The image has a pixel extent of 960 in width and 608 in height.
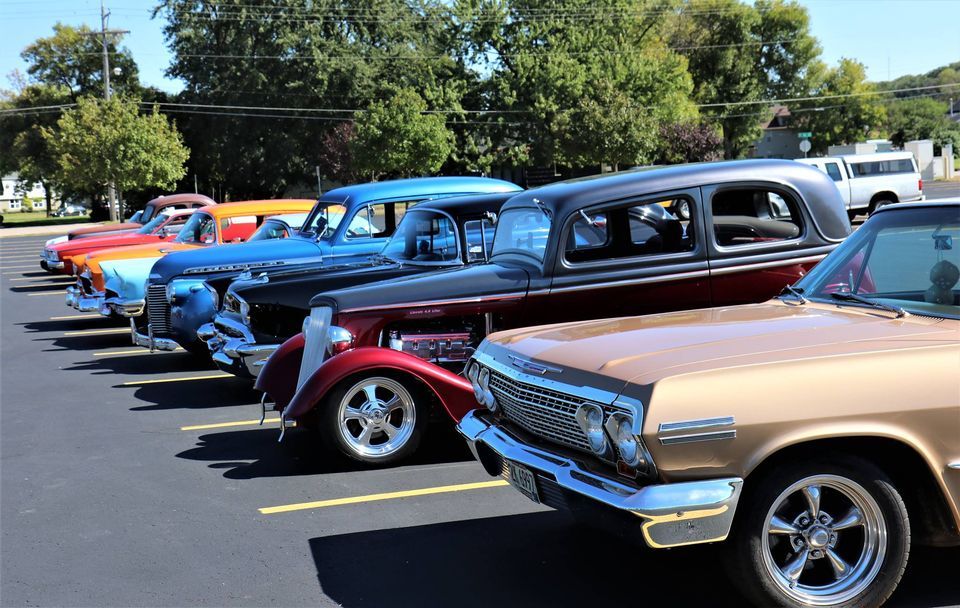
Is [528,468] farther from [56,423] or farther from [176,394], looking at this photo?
[176,394]

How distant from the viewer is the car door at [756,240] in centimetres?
745

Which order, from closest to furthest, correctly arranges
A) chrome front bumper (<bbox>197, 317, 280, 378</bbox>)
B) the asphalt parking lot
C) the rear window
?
the asphalt parking lot, chrome front bumper (<bbox>197, 317, 280, 378</bbox>), the rear window

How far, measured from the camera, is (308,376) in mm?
7328

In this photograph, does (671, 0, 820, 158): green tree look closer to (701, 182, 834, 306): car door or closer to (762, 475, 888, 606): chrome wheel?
(701, 182, 834, 306): car door

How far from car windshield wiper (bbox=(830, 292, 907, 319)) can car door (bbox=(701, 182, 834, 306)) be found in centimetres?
240

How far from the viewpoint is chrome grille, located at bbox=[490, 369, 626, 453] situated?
424 cm

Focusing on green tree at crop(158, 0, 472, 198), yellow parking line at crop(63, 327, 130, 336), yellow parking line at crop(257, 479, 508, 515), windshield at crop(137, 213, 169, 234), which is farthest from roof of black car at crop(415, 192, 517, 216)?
green tree at crop(158, 0, 472, 198)

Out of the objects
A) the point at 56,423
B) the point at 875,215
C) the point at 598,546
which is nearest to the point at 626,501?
the point at 598,546

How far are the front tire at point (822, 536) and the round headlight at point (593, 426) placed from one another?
0.61 metres

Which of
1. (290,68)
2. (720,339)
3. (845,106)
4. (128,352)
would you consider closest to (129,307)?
(128,352)

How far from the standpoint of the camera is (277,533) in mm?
5734

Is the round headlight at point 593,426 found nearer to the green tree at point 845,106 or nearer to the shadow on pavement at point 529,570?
the shadow on pavement at point 529,570

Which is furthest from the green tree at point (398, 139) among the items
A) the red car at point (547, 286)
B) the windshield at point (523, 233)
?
the red car at point (547, 286)

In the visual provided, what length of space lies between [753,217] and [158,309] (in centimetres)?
774
